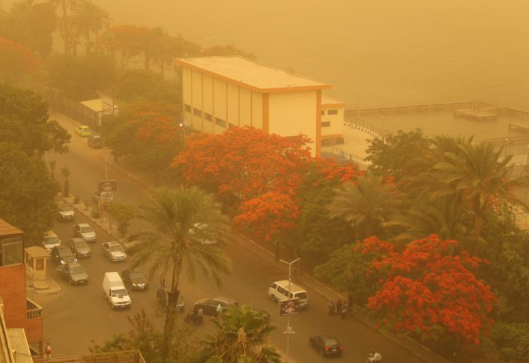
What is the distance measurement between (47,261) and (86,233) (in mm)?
5364

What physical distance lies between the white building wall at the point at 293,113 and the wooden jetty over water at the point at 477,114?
66.0m

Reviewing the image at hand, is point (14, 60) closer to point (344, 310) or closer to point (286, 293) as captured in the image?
point (286, 293)

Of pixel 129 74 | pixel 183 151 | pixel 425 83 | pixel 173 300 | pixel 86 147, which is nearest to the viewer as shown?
pixel 173 300

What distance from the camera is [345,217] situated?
212ft

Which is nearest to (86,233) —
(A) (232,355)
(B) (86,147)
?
(B) (86,147)

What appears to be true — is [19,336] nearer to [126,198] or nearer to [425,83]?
[126,198]

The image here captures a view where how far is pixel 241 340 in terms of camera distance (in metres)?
39.2

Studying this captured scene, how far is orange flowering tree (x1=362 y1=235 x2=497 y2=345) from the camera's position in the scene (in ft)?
180

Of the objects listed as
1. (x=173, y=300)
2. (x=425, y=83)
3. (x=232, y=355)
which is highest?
(x=232, y=355)

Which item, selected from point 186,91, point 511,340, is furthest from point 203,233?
point 186,91

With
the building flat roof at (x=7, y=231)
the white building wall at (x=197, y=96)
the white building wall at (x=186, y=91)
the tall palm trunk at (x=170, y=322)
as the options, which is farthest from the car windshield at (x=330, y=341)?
the white building wall at (x=186, y=91)

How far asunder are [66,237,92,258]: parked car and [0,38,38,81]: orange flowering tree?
54160 mm

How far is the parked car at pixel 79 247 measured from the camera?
72.6 m

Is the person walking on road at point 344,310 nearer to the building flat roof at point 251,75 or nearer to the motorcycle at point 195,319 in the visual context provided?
the motorcycle at point 195,319
